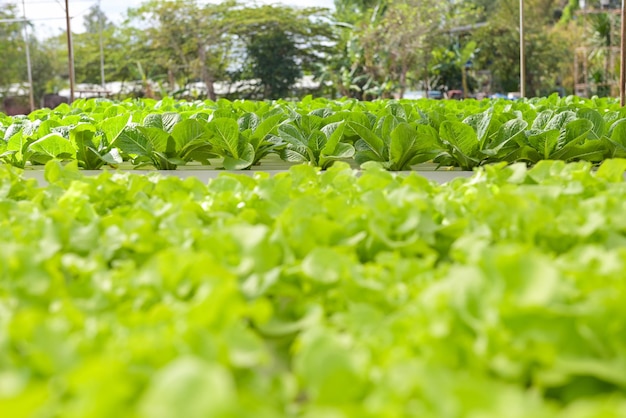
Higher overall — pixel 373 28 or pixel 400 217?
pixel 373 28

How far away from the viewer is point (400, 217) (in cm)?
95

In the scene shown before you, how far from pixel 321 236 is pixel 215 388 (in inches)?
18.6

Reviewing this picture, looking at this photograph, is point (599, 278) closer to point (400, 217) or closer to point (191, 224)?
point (400, 217)

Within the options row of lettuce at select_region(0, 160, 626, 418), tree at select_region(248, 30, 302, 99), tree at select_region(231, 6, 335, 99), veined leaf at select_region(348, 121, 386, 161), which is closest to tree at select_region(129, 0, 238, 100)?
tree at select_region(231, 6, 335, 99)

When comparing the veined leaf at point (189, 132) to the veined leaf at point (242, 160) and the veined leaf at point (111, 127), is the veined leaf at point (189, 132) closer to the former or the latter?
the veined leaf at point (242, 160)

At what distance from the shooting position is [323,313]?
0.72m

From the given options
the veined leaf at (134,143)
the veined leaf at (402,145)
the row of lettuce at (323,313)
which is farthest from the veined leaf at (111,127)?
the row of lettuce at (323,313)

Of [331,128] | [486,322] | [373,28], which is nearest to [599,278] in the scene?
[486,322]

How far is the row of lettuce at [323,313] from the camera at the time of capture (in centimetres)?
46

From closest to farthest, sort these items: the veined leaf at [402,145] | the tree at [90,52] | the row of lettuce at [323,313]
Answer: the row of lettuce at [323,313], the veined leaf at [402,145], the tree at [90,52]

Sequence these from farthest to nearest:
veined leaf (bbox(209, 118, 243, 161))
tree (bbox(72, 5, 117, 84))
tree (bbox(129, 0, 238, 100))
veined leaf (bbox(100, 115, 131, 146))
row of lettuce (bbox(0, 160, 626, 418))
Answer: tree (bbox(72, 5, 117, 84))
tree (bbox(129, 0, 238, 100))
veined leaf (bbox(100, 115, 131, 146))
veined leaf (bbox(209, 118, 243, 161))
row of lettuce (bbox(0, 160, 626, 418))

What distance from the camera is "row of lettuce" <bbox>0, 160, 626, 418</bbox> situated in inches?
18.1

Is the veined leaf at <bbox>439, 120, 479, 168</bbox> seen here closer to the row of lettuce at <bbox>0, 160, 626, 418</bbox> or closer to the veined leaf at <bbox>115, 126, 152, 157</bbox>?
the veined leaf at <bbox>115, 126, 152, 157</bbox>

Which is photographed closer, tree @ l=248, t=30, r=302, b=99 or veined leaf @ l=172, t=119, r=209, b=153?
veined leaf @ l=172, t=119, r=209, b=153
